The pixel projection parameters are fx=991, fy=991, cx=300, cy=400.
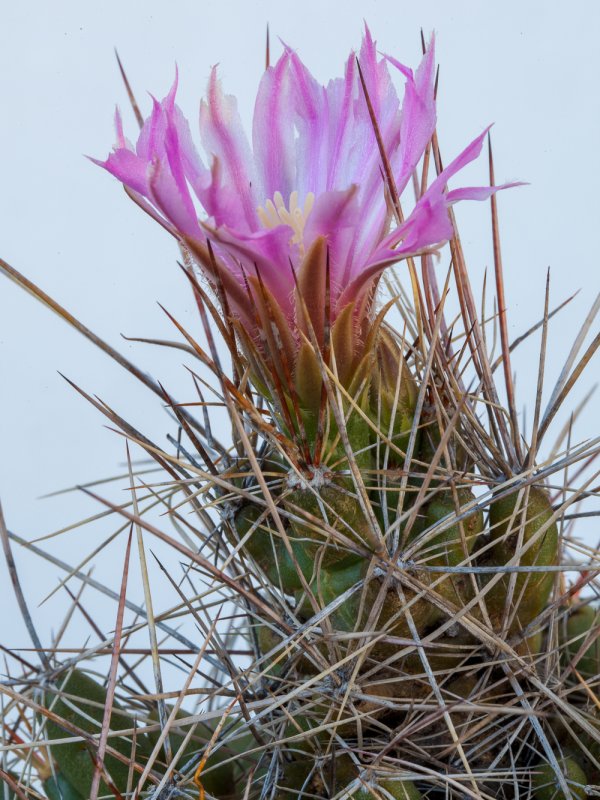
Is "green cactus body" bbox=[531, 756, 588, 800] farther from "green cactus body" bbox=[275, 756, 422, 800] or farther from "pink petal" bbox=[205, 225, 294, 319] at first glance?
"pink petal" bbox=[205, 225, 294, 319]

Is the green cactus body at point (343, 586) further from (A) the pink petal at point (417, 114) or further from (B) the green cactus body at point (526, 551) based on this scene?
(A) the pink petal at point (417, 114)

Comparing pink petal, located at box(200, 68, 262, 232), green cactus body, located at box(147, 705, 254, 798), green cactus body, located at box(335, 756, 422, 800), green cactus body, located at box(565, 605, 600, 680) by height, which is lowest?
green cactus body, located at box(335, 756, 422, 800)

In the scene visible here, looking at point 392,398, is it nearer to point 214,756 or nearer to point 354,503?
point 354,503

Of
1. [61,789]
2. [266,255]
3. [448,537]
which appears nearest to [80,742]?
[61,789]

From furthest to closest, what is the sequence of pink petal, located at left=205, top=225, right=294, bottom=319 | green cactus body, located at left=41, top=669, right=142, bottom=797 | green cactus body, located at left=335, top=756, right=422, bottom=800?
green cactus body, located at left=41, top=669, right=142, bottom=797
green cactus body, located at left=335, top=756, right=422, bottom=800
pink petal, located at left=205, top=225, right=294, bottom=319

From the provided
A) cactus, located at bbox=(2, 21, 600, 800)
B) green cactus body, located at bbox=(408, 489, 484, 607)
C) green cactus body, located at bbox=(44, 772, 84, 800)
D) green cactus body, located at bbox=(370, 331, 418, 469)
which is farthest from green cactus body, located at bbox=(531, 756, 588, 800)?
green cactus body, located at bbox=(44, 772, 84, 800)

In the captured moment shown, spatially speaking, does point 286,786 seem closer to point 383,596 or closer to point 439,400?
point 383,596
